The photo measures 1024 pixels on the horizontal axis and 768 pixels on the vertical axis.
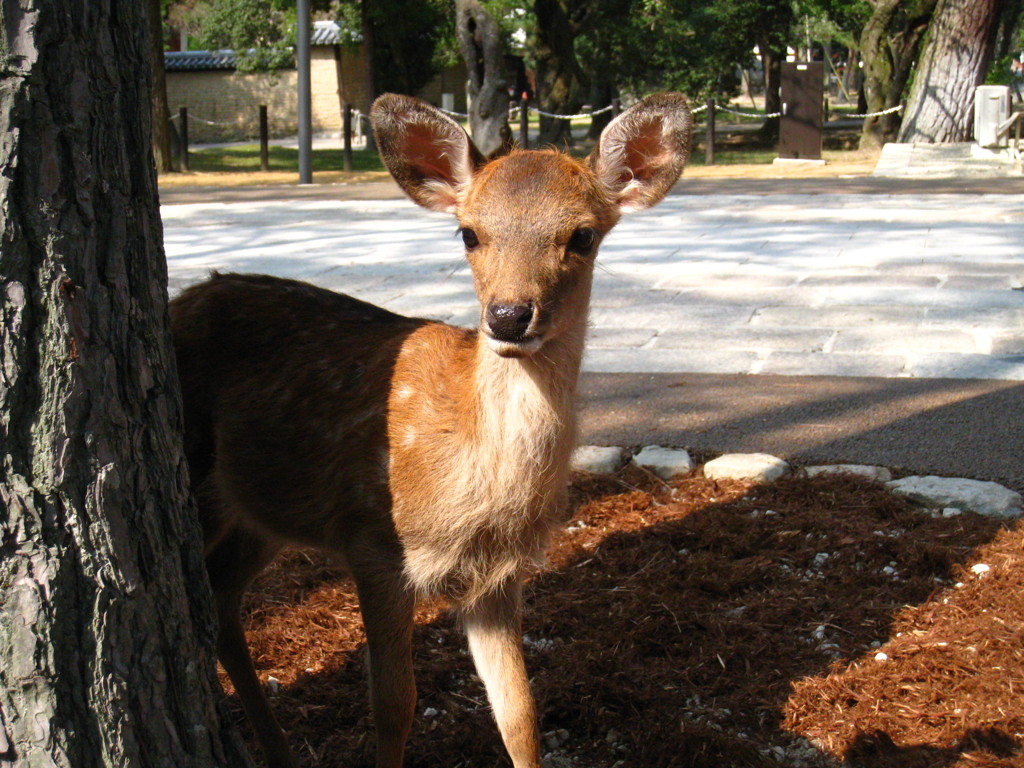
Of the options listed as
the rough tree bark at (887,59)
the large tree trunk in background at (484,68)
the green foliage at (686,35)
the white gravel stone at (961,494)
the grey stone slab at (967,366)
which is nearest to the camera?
the white gravel stone at (961,494)

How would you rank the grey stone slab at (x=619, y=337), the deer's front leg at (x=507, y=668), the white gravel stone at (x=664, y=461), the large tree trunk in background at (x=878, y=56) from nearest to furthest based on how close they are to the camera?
the deer's front leg at (x=507, y=668) → the white gravel stone at (x=664, y=461) → the grey stone slab at (x=619, y=337) → the large tree trunk in background at (x=878, y=56)

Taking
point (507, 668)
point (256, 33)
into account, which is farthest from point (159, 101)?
point (256, 33)

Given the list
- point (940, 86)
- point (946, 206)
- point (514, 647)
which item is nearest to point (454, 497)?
point (514, 647)

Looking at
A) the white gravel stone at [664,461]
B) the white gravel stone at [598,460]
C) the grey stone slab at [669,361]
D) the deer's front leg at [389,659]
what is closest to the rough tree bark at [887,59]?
the grey stone slab at [669,361]

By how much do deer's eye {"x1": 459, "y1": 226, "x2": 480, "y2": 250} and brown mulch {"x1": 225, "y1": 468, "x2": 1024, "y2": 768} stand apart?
1372 mm

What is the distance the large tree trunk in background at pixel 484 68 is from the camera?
2202 cm

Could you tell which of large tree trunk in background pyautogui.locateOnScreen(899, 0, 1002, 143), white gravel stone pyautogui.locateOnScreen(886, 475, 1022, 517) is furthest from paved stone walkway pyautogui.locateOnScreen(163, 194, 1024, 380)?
large tree trunk in background pyautogui.locateOnScreen(899, 0, 1002, 143)

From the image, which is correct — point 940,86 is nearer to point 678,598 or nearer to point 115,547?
point 678,598

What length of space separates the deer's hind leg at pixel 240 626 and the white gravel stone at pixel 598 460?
1.83m

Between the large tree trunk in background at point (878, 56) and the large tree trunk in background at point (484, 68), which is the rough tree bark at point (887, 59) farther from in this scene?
the large tree trunk in background at point (484, 68)

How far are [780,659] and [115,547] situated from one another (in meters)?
2.25

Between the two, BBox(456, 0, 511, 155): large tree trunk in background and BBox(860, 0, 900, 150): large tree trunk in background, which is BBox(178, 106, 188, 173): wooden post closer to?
BBox(456, 0, 511, 155): large tree trunk in background

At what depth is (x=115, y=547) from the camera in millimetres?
2332

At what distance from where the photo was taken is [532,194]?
3336 millimetres
